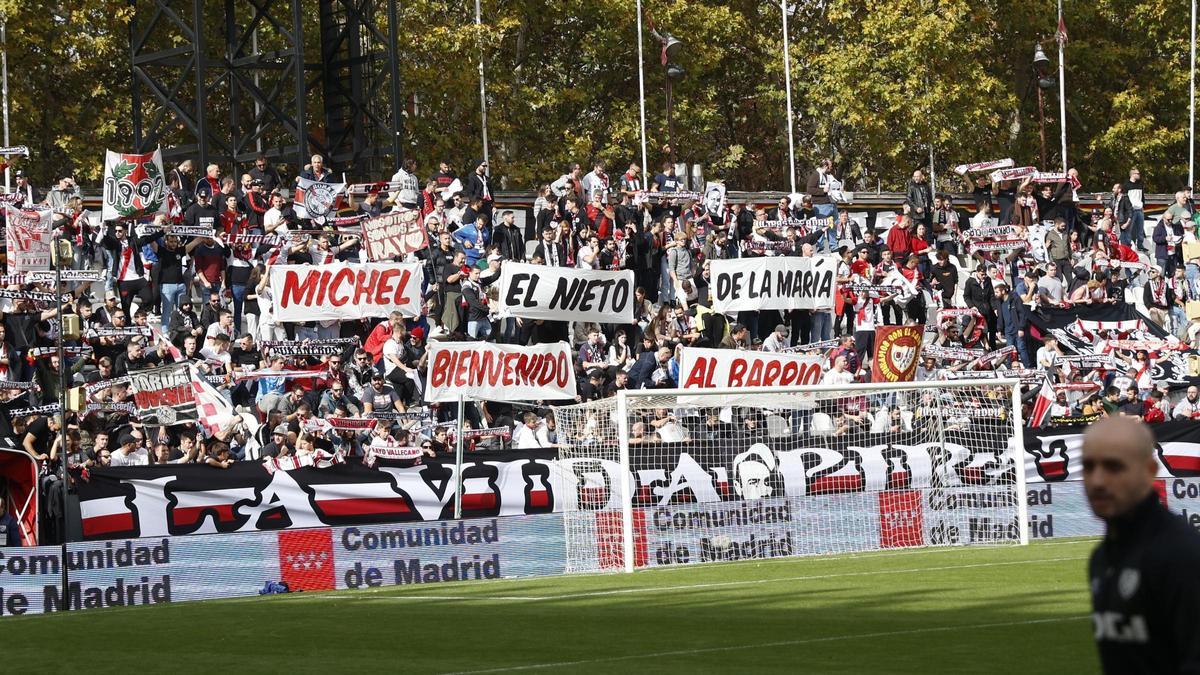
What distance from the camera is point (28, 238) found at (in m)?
21.1

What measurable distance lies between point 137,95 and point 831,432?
18083 millimetres

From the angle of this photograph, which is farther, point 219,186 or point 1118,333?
point 1118,333

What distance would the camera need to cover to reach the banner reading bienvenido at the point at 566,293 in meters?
25.4

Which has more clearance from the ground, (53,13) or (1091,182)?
(53,13)

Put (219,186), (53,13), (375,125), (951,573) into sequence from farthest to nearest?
(53,13) → (375,125) → (219,186) → (951,573)

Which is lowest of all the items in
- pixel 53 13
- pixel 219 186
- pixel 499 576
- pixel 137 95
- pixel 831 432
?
pixel 499 576

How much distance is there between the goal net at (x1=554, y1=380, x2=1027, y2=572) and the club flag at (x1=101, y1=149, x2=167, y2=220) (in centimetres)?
765

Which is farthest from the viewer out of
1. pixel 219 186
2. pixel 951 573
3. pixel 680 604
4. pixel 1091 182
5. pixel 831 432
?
pixel 1091 182

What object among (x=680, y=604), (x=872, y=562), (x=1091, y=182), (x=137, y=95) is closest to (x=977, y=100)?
(x=1091, y=182)

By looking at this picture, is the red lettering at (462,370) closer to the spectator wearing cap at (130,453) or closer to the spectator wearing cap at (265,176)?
the spectator wearing cap at (130,453)

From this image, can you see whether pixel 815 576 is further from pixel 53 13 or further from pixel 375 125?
pixel 53 13

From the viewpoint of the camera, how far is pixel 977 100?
49062 mm

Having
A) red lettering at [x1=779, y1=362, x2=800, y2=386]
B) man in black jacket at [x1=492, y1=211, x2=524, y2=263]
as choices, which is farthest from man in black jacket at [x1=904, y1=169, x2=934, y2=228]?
red lettering at [x1=779, y1=362, x2=800, y2=386]

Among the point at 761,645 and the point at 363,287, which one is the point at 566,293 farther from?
the point at 761,645
